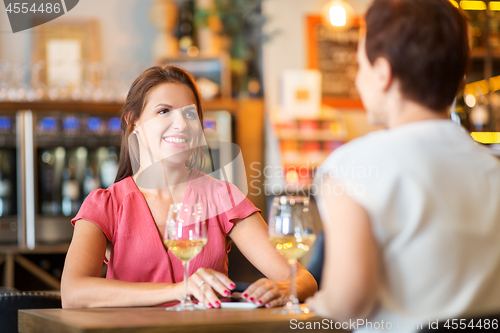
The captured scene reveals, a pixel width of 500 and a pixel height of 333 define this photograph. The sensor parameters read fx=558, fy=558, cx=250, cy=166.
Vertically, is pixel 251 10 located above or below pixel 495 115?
above

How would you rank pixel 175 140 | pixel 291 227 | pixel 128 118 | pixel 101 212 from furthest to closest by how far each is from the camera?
pixel 128 118, pixel 175 140, pixel 101 212, pixel 291 227

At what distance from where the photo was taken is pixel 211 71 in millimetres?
4379

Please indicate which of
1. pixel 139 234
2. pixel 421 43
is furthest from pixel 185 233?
pixel 421 43

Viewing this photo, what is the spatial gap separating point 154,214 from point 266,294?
1.66 ft

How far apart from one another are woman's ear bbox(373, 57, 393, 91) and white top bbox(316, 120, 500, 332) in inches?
3.3

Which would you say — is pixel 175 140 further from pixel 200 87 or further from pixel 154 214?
pixel 200 87

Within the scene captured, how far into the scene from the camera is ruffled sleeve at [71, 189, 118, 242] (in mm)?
1513

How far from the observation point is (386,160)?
789 mm

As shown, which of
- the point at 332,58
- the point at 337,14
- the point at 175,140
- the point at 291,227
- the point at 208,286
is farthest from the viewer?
the point at 332,58

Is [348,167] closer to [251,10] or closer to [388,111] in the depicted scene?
[388,111]

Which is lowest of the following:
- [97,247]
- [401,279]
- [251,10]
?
[97,247]

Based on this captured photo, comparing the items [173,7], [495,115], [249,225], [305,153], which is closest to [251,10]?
[173,7]

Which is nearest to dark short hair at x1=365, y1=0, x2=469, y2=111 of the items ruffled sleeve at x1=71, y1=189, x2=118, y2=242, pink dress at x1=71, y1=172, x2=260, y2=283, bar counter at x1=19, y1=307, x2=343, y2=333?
bar counter at x1=19, y1=307, x2=343, y2=333

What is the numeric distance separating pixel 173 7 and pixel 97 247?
3420 mm
